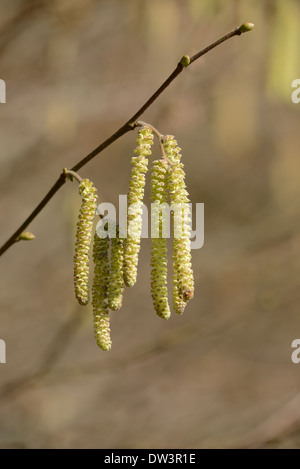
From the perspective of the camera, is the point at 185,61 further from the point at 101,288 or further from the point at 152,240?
the point at 101,288

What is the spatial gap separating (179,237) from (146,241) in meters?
2.40

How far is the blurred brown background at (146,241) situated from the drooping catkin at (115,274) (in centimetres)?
136

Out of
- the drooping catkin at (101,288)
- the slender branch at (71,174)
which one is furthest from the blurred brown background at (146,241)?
the slender branch at (71,174)

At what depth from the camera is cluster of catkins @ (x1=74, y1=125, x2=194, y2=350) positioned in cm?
103

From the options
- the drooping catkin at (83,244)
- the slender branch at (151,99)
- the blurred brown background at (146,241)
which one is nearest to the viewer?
the slender branch at (151,99)

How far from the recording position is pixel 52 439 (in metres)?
3.28

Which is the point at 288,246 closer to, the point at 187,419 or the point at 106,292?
the point at 187,419

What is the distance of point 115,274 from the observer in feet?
3.60

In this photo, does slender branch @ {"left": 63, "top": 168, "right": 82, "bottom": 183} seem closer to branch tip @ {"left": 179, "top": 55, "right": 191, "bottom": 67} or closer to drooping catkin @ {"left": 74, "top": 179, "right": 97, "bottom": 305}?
drooping catkin @ {"left": 74, "top": 179, "right": 97, "bottom": 305}

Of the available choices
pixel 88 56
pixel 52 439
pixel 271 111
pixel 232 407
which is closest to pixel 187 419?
pixel 232 407

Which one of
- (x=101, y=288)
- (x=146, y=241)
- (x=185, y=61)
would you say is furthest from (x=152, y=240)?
(x=146, y=241)

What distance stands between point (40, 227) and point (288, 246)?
1.34 m

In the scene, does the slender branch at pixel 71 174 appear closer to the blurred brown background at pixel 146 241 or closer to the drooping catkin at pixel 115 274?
the drooping catkin at pixel 115 274

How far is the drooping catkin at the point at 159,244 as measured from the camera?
3.43 feet
